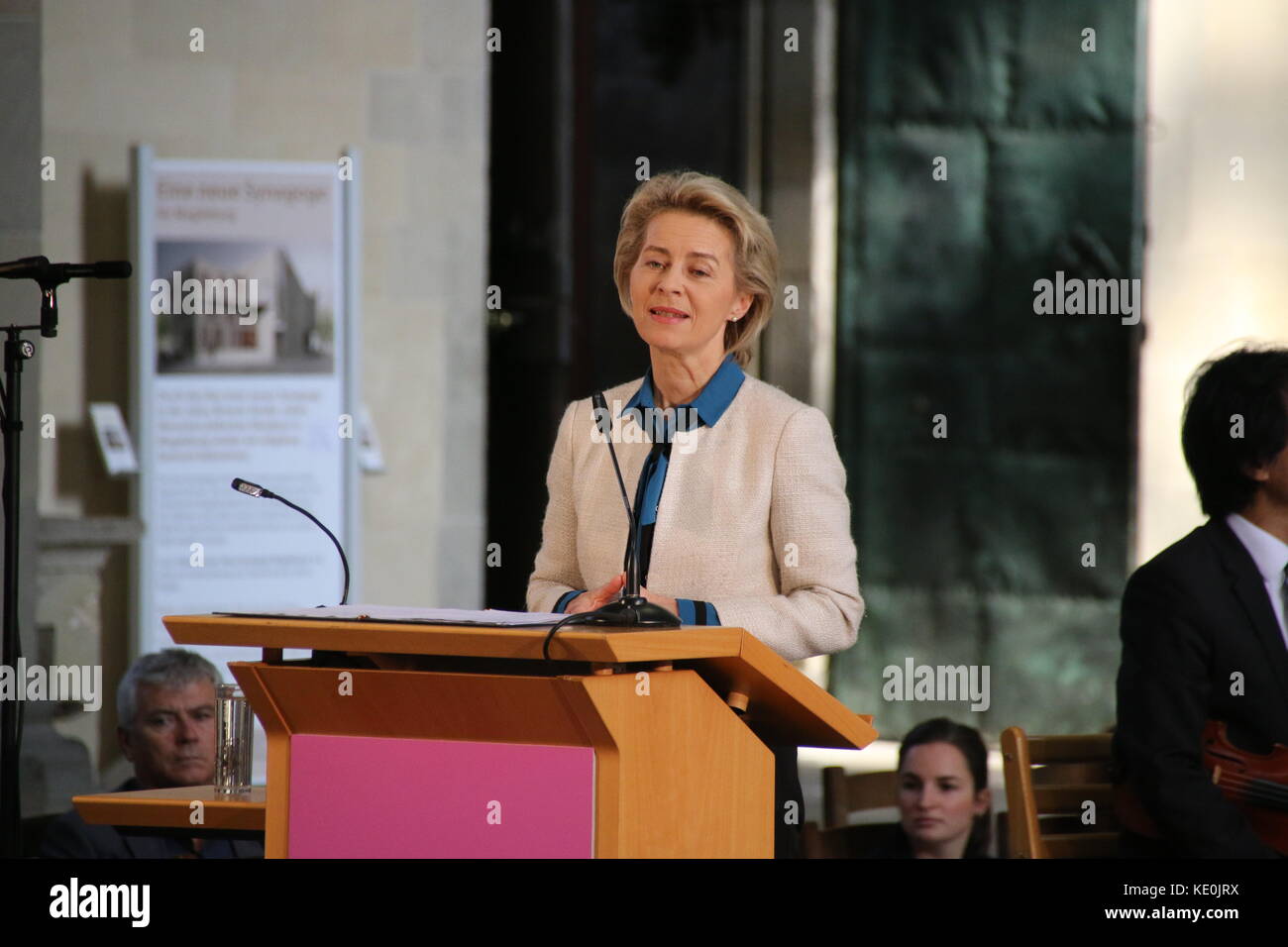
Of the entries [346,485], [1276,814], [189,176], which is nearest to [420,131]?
[189,176]

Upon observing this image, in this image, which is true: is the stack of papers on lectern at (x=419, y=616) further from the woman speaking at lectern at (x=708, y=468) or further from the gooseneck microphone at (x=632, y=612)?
the woman speaking at lectern at (x=708, y=468)

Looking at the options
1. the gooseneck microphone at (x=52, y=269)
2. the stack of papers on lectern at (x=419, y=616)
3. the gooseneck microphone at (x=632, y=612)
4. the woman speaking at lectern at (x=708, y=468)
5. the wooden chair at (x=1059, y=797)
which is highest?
the gooseneck microphone at (x=52, y=269)

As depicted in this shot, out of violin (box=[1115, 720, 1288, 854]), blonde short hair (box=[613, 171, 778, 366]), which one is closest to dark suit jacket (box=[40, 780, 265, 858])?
blonde short hair (box=[613, 171, 778, 366])

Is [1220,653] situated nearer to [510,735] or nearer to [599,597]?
[599,597]

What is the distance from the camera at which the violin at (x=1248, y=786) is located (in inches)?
143

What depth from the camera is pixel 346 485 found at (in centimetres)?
660

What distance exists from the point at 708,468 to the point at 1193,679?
3.84 feet

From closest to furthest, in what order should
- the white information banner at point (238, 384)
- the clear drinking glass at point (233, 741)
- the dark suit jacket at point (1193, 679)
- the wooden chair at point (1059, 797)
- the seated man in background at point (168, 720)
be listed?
the clear drinking glass at point (233, 741) → the dark suit jacket at point (1193, 679) → the wooden chair at point (1059, 797) → the seated man in background at point (168, 720) → the white information banner at point (238, 384)

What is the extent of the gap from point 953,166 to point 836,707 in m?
5.44

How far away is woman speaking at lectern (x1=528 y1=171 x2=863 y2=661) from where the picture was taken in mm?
3242

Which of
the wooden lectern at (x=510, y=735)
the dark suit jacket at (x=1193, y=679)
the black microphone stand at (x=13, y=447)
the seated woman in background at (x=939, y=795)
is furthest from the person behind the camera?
the seated woman in background at (x=939, y=795)

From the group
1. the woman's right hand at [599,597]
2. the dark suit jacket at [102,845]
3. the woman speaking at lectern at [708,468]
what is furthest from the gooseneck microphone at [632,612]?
the dark suit jacket at [102,845]

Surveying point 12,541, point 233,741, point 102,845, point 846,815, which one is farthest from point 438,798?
point 846,815

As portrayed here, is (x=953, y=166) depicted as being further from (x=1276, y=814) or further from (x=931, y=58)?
(x=1276, y=814)
